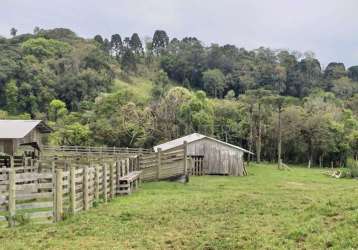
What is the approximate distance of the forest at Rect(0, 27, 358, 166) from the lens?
49656 millimetres

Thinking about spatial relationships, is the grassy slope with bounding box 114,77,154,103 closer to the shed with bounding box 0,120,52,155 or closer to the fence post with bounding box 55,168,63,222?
the shed with bounding box 0,120,52,155

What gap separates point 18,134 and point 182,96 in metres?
29.3

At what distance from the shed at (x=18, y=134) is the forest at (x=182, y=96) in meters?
20.4

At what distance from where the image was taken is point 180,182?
23469mm

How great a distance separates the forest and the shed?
805 inches

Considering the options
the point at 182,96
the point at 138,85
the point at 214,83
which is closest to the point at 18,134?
the point at 182,96

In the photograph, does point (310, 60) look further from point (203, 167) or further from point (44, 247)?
point (44, 247)

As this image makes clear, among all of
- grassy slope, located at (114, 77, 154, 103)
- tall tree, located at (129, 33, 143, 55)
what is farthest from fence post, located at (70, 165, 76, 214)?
tall tree, located at (129, 33, 143, 55)

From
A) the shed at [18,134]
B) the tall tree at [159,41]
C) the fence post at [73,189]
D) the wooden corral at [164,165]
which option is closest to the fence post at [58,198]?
the fence post at [73,189]

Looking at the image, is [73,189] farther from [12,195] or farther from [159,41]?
[159,41]

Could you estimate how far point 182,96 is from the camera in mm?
51844

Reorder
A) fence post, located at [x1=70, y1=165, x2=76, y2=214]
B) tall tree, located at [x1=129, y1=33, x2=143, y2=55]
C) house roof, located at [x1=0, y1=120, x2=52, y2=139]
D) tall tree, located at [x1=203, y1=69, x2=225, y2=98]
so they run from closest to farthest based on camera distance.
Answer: fence post, located at [x1=70, y1=165, x2=76, y2=214] → house roof, located at [x1=0, y1=120, x2=52, y2=139] → tall tree, located at [x1=203, y1=69, x2=225, y2=98] → tall tree, located at [x1=129, y1=33, x2=143, y2=55]

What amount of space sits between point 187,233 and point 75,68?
272 feet

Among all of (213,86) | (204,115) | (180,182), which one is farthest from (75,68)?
(180,182)
